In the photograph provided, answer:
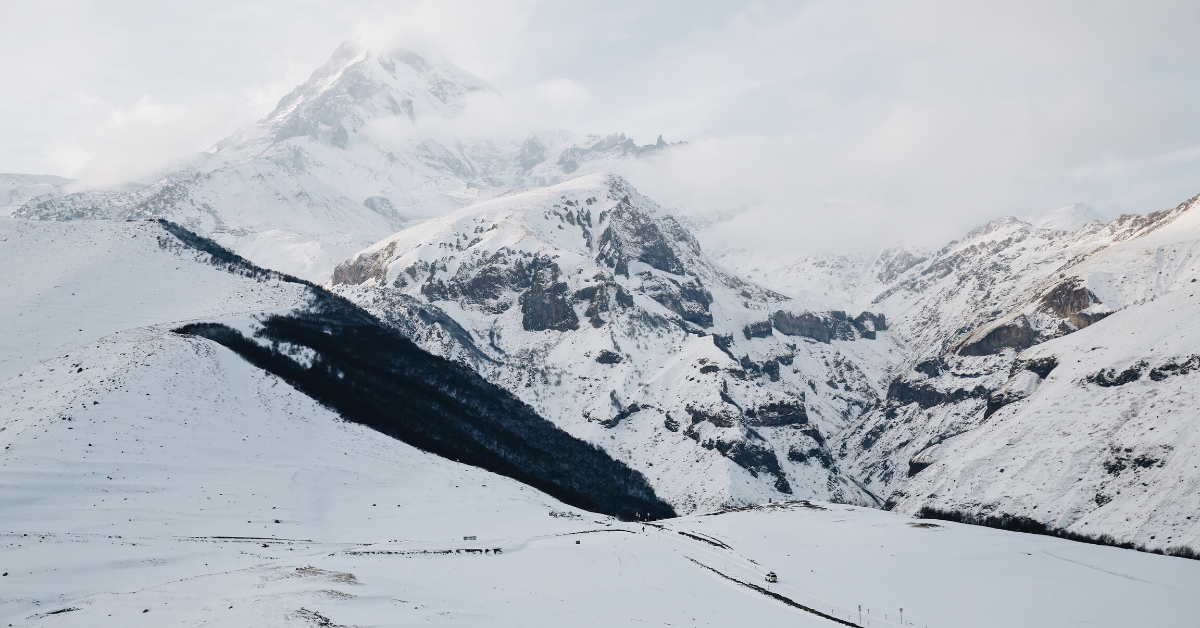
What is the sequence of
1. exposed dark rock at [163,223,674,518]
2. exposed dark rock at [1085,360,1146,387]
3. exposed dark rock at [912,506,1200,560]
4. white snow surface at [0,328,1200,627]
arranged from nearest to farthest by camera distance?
white snow surface at [0,328,1200,627], exposed dark rock at [912,506,1200,560], exposed dark rock at [163,223,674,518], exposed dark rock at [1085,360,1146,387]

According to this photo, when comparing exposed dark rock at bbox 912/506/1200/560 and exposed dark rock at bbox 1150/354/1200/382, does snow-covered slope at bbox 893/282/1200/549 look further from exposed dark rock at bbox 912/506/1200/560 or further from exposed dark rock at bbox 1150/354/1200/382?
exposed dark rock at bbox 912/506/1200/560

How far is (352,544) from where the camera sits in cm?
6600

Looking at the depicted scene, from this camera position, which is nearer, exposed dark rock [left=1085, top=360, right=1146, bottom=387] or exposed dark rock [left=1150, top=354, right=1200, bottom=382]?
exposed dark rock [left=1150, top=354, right=1200, bottom=382]

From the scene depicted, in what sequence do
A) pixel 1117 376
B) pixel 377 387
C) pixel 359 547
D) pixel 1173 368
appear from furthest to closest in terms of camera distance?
pixel 1117 376, pixel 1173 368, pixel 377 387, pixel 359 547

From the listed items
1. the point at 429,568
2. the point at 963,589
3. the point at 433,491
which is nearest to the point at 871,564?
the point at 963,589

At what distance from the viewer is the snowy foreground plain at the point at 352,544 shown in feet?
141

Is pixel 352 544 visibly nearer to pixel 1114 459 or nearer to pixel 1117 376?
pixel 1114 459

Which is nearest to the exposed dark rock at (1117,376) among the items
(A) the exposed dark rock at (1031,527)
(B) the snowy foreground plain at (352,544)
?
(A) the exposed dark rock at (1031,527)

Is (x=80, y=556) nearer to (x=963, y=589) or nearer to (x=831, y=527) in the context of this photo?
(x=963, y=589)

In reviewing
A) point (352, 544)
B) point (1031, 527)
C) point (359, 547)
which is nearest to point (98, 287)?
point (352, 544)

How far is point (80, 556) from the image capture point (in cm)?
4962

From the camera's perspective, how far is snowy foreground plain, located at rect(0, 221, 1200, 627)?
43.0m

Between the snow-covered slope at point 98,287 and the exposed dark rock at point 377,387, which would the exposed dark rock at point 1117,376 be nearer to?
the exposed dark rock at point 377,387

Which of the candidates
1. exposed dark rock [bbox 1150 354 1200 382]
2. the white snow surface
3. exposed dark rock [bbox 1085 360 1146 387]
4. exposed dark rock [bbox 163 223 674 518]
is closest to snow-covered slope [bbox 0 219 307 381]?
exposed dark rock [bbox 163 223 674 518]
